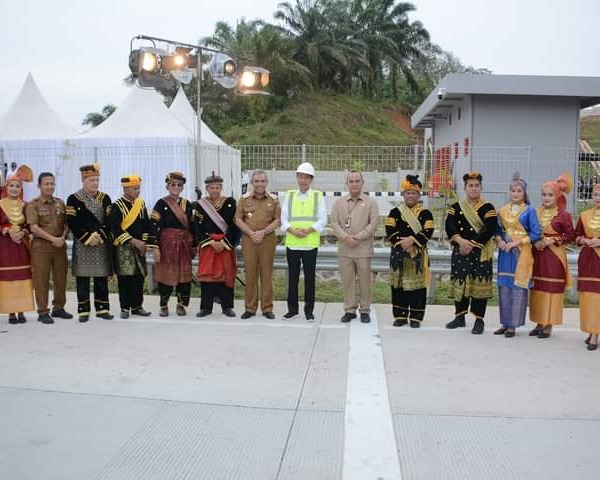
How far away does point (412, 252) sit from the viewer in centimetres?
636

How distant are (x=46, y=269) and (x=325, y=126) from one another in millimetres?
30806

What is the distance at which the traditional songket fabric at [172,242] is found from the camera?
700 centimetres

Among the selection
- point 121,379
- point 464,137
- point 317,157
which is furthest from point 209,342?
point 464,137

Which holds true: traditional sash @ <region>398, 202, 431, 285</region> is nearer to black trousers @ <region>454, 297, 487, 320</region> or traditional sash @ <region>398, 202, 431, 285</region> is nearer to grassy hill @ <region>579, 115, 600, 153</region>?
black trousers @ <region>454, 297, 487, 320</region>

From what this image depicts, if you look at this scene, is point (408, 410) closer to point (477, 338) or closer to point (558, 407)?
point (558, 407)

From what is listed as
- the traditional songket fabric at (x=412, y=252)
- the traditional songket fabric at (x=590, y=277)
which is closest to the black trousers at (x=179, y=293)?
the traditional songket fabric at (x=412, y=252)

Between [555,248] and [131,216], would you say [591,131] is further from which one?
[131,216]

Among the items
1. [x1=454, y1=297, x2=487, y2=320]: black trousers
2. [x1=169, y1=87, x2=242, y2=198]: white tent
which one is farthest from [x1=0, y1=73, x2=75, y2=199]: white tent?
[x1=454, y1=297, x2=487, y2=320]: black trousers

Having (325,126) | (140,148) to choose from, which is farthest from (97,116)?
(140,148)

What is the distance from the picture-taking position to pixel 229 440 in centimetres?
377

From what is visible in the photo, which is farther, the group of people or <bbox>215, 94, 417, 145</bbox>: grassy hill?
<bbox>215, 94, 417, 145</bbox>: grassy hill

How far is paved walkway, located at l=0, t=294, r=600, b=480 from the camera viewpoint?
349 centimetres

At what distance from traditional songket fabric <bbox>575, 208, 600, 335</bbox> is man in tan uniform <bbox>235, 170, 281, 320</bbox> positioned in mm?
3139

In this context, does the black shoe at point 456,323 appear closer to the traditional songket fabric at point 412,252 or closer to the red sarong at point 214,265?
→ the traditional songket fabric at point 412,252
